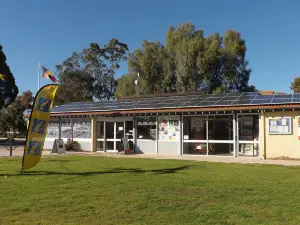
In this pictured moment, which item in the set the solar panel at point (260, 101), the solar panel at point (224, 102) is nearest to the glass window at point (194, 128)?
the solar panel at point (224, 102)

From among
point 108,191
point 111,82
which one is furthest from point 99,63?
point 108,191

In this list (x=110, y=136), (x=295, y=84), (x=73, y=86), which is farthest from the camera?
(x=295, y=84)

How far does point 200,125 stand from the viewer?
1922 cm

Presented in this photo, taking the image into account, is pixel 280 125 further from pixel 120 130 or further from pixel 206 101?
pixel 120 130

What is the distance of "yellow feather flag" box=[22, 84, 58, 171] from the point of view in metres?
11.2

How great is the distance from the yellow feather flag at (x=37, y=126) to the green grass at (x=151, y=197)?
1.78 feet

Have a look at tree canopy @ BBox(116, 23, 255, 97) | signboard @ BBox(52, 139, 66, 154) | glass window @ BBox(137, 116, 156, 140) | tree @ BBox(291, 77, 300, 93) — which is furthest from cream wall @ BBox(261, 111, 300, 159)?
tree @ BBox(291, 77, 300, 93)

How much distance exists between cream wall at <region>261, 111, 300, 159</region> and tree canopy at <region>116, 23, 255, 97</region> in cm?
1987

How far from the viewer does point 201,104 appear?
19.0m

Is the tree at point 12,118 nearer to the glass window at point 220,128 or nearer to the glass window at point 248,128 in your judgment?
the glass window at point 220,128

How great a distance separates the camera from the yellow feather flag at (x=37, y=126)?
11.2 meters

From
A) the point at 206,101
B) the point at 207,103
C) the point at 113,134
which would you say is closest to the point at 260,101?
the point at 207,103

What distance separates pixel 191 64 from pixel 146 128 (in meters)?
17.6

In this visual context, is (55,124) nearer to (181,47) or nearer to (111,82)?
(181,47)
